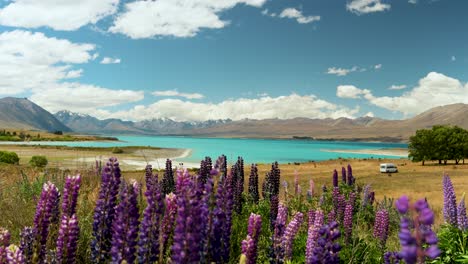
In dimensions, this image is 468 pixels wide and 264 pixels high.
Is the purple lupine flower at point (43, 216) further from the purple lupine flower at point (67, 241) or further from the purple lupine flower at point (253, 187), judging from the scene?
the purple lupine flower at point (253, 187)

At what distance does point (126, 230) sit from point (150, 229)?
23 centimetres

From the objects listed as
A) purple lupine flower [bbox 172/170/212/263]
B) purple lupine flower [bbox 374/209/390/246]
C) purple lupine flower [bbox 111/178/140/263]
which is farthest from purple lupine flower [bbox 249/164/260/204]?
purple lupine flower [bbox 172/170/212/263]

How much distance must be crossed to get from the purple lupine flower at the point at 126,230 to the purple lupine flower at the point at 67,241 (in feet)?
1.66

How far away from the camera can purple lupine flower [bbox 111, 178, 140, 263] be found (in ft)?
10.2

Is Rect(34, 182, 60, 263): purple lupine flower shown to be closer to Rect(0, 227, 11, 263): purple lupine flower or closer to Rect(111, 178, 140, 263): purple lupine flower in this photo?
Rect(0, 227, 11, 263): purple lupine flower

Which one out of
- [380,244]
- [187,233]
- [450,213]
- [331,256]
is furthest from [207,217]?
[450,213]

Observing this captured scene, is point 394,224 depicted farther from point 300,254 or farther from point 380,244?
point 300,254

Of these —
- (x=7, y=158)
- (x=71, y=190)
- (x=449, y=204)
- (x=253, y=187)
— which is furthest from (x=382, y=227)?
(x=7, y=158)

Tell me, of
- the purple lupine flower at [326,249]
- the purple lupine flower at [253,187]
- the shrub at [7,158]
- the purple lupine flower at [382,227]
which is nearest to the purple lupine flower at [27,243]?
the purple lupine flower at [326,249]

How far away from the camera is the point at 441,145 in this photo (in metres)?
71.8

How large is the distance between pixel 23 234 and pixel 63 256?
0.74 meters

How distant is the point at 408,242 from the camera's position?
74.8 inches

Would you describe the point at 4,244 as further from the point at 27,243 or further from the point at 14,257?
the point at 14,257

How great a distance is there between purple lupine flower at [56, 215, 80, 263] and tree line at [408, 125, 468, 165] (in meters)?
78.2
